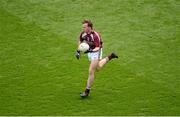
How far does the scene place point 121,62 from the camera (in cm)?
1290

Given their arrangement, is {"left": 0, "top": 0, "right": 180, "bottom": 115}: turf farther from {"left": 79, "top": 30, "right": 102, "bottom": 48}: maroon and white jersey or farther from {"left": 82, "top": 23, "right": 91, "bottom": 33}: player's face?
{"left": 82, "top": 23, "right": 91, "bottom": 33}: player's face

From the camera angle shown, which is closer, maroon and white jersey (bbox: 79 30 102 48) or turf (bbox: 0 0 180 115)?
turf (bbox: 0 0 180 115)

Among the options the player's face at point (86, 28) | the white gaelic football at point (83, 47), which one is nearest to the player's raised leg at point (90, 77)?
the white gaelic football at point (83, 47)

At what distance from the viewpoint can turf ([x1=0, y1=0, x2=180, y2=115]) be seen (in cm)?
1067

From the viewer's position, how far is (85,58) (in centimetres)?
1339

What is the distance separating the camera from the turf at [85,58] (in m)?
10.7

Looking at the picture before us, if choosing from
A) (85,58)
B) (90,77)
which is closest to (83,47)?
(90,77)

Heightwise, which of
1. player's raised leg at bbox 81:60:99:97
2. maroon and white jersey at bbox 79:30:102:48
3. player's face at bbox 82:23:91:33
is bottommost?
player's raised leg at bbox 81:60:99:97

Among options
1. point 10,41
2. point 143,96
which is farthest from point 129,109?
point 10,41

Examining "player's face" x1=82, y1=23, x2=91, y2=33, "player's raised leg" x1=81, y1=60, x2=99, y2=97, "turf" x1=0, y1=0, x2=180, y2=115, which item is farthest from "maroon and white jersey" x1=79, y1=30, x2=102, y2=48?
"turf" x1=0, y1=0, x2=180, y2=115

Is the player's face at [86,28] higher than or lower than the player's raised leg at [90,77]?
higher

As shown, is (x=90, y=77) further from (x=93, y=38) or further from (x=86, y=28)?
(x=86, y=28)

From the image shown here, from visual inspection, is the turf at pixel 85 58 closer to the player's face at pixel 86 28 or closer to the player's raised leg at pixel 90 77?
the player's raised leg at pixel 90 77

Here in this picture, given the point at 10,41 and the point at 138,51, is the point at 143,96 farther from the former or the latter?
the point at 10,41
